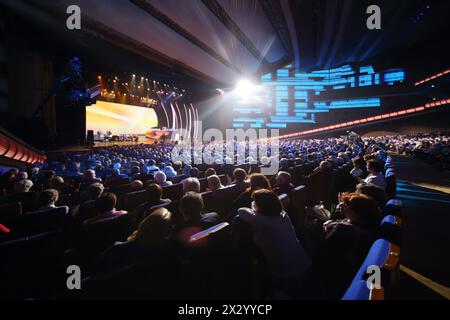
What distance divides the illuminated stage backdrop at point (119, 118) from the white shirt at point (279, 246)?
25840 millimetres

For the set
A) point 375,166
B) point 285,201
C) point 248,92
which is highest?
point 248,92

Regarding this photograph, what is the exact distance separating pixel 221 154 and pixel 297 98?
107 ft

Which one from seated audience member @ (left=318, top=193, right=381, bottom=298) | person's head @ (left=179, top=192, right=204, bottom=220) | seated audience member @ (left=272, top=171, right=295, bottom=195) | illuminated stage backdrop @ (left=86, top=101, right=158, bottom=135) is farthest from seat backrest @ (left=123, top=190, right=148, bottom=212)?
illuminated stage backdrop @ (left=86, top=101, right=158, bottom=135)

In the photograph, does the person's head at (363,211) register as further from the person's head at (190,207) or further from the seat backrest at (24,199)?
the seat backrest at (24,199)

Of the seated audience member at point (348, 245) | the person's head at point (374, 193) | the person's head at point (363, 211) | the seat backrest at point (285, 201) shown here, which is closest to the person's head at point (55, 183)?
the seat backrest at point (285, 201)

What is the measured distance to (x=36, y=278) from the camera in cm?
228

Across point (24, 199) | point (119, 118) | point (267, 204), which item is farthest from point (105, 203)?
point (119, 118)

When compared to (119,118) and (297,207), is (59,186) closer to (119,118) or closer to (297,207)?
(297,207)

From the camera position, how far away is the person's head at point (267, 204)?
2.18 metres

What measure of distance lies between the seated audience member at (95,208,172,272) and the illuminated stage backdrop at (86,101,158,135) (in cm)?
2534

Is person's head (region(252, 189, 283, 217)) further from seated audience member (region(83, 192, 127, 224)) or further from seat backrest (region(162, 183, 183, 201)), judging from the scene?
seat backrest (region(162, 183, 183, 201))

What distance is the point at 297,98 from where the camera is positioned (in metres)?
40.2

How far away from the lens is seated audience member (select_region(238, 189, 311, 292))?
2.04 meters

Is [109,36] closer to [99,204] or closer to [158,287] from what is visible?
[99,204]
